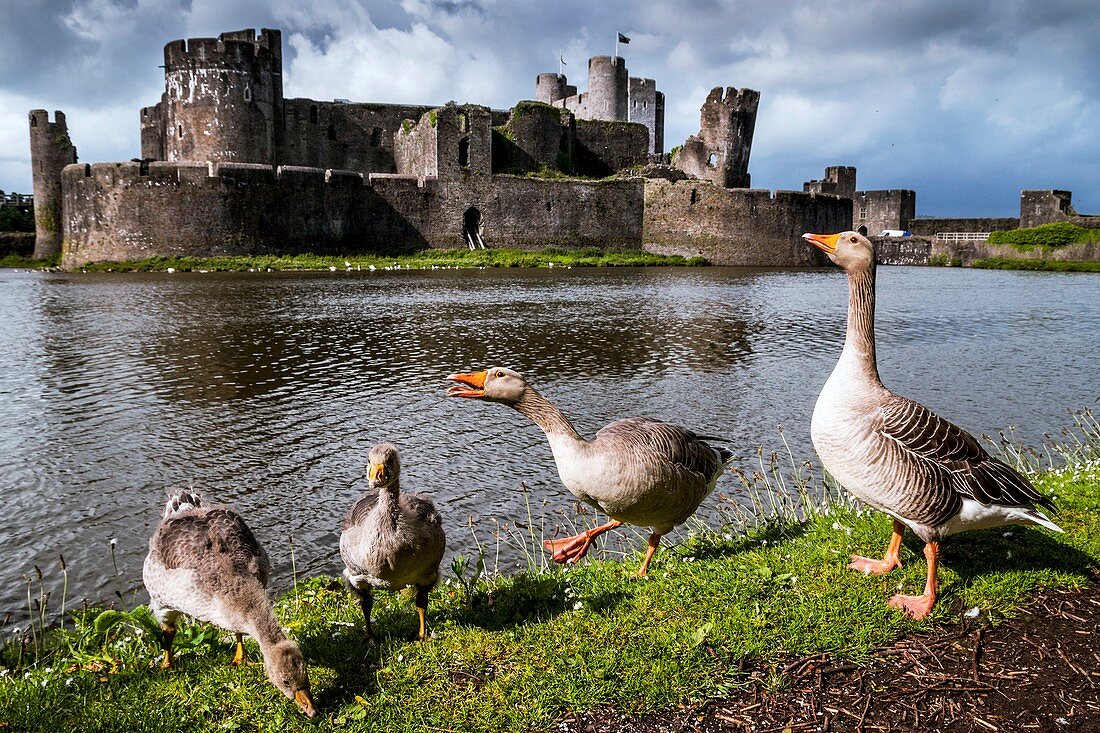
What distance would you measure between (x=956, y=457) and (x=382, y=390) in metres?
8.94

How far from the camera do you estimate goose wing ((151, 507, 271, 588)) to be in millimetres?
3885

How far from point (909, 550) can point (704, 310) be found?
17.4 metres

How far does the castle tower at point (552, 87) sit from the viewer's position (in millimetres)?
62188

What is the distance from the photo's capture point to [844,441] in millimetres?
4426

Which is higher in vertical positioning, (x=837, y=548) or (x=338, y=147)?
(x=338, y=147)

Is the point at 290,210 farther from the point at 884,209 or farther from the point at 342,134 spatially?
the point at 884,209

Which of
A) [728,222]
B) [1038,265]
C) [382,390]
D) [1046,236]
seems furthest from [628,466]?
[1046,236]

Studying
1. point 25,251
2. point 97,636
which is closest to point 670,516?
point 97,636

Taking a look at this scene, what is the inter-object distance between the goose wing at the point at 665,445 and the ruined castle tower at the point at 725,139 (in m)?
45.9

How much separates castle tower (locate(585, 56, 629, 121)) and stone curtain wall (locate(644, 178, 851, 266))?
1254 centimetres

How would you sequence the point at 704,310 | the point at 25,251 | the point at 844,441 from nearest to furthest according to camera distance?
the point at 844,441 → the point at 704,310 → the point at 25,251

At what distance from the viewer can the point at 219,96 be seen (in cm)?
4269

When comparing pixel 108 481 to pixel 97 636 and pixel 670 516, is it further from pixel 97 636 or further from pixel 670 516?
pixel 670 516

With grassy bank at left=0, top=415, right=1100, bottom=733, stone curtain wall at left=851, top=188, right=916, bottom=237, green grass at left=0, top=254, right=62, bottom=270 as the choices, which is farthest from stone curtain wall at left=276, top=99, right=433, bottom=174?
grassy bank at left=0, top=415, right=1100, bottom=733
